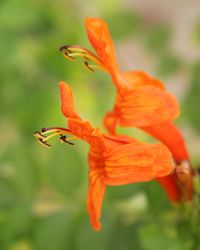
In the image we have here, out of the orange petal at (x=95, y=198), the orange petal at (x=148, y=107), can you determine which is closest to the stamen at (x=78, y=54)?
the orange petal at (x=148, y=107)

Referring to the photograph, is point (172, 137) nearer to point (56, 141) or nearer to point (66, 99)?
point (66, 99)

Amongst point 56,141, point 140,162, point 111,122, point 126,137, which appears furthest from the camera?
point 56,141

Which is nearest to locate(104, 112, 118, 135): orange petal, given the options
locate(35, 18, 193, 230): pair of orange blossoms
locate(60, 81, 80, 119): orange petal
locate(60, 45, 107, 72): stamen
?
locate(35, 18, 193, 230): pair of orange blossoms

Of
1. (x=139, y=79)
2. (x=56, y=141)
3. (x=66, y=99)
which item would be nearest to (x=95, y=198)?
(x=66, y=99)

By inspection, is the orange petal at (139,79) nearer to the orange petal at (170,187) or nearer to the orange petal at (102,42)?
the orange petal at (102,42)

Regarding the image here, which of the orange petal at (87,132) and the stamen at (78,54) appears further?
the stamen at (78,54)

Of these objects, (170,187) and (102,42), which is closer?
(102,42)

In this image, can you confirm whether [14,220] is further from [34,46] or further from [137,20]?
[137,20]

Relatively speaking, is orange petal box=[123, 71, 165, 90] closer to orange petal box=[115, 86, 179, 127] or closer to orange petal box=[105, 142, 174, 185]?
orange petal box=[115, 86, 179, 127]
